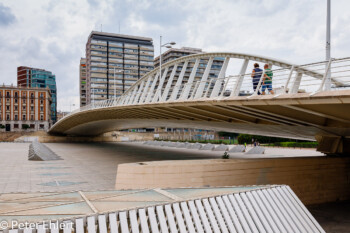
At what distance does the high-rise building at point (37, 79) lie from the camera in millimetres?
159250

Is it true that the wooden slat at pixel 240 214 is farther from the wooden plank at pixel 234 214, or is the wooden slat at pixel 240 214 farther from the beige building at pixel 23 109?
the beige building at pixel 23 109

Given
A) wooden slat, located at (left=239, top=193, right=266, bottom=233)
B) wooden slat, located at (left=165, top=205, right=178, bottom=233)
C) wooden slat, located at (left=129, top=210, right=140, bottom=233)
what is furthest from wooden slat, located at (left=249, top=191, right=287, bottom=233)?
wooden slat, located at (left=129, top=210, right=140, bottom=233)

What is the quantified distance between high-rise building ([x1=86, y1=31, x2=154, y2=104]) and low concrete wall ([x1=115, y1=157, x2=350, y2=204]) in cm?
10407

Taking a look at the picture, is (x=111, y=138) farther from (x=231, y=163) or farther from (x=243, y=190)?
(x=243, y=190)

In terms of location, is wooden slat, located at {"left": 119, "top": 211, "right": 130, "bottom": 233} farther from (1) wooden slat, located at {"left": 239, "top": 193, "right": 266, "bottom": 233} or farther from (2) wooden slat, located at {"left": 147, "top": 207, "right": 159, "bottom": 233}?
(1) wooden slat, located at {"left": 239, "top": 193, "right": 266, "bottom": 233}

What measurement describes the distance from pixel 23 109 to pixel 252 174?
99.5m

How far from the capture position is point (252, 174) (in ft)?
45.3

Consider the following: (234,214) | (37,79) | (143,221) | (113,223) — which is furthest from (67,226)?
(37,79)

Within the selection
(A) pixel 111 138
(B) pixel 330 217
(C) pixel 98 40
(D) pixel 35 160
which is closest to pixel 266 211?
(B) pixel 330 217

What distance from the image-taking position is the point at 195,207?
20.4 ft

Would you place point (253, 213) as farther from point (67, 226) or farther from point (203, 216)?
point (67, 226)

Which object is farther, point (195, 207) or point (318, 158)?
point (318, 158)

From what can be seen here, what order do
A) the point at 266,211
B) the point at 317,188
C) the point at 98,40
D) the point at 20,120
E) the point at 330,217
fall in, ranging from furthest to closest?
1. the point at 98,40
2. the point at 20,120
3. the point at 317,188
4. the point at 330,217
5. the point at 266,211

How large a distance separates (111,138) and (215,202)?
71423mm
